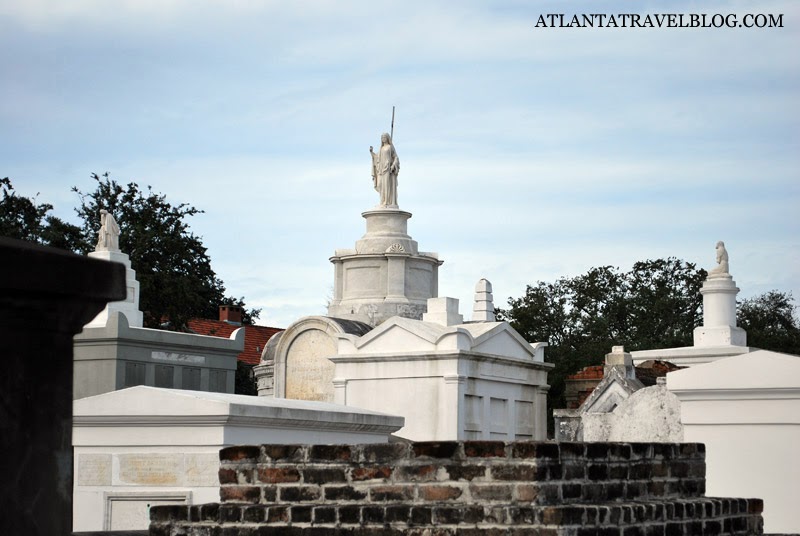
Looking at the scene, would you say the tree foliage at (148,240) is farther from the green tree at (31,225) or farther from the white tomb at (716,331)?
the white tomb at (716,331)

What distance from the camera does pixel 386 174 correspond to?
2916 cm

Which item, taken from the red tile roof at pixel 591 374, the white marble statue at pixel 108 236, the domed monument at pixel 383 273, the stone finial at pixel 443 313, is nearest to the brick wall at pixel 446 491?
the white marble statue at pixel 108 236

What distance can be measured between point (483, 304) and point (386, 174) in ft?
16.0

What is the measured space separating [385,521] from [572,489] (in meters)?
0.68

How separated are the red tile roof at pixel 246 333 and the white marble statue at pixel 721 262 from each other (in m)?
17.8

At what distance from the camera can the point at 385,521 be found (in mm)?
4887

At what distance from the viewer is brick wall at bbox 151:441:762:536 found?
15.4 ft

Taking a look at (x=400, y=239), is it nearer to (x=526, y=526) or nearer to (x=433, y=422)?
(x=433, y=422)

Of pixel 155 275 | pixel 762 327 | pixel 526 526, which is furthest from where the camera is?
pixel 762 327

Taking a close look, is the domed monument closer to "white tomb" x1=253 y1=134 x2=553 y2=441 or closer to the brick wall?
"white tomb" x1=253 y1=134 x2=553 y2=441

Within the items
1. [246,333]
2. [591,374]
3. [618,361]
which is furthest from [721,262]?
[246,333]

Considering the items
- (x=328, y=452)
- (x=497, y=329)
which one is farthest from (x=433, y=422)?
(x=328, y=452)

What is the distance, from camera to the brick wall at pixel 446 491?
4.69 metres

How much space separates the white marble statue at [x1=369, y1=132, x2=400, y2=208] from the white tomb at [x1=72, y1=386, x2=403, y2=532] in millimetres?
16177
